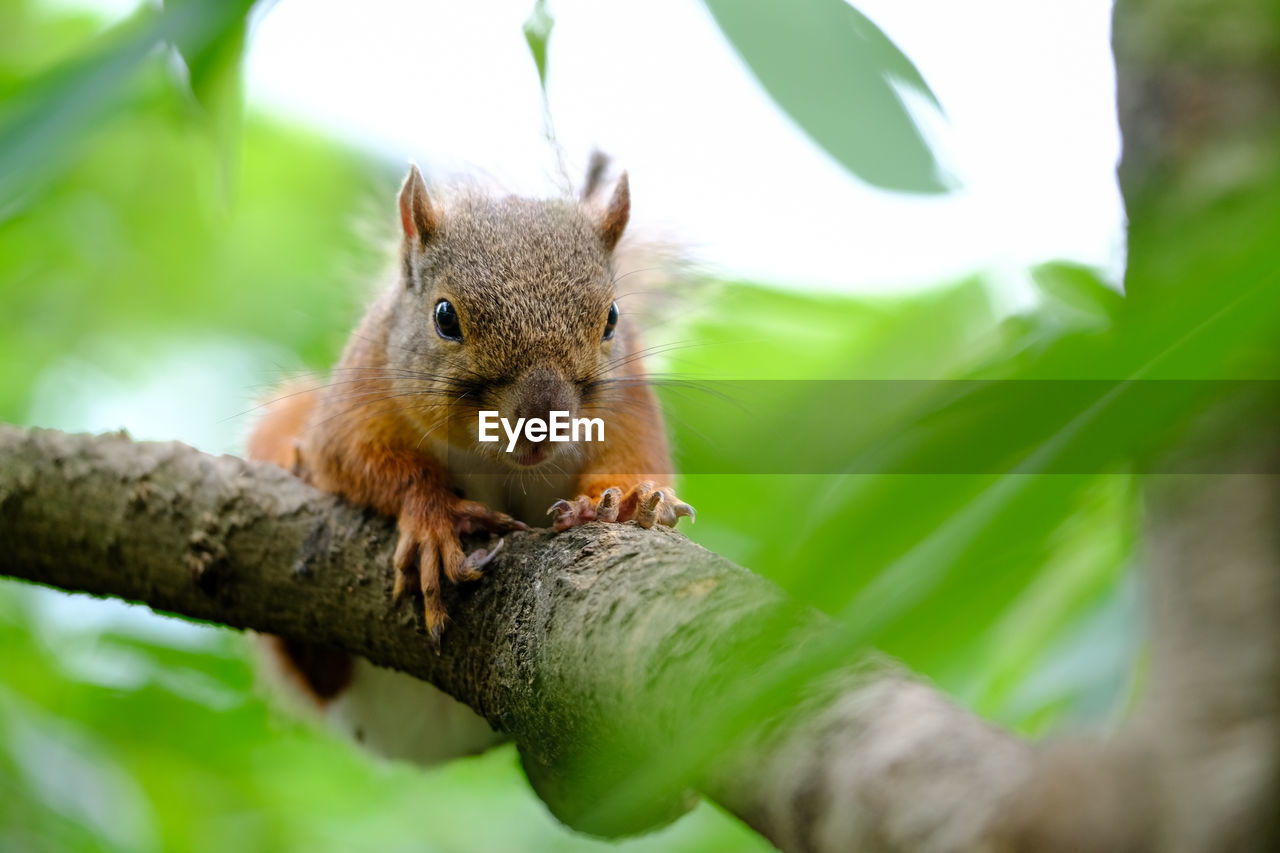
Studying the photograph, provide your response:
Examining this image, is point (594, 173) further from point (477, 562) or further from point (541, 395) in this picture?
point (477, 562)

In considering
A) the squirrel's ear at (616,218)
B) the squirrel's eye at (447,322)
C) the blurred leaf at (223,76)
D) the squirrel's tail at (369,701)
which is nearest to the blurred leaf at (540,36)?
the blurred leaf at (223,76)

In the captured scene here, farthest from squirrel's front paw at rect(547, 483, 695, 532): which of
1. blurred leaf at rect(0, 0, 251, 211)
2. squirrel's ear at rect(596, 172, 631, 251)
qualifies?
blurred leaf at rect(0, 0, 251, 211)

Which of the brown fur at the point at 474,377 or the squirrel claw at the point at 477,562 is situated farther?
the brown fur at the point at 474,377

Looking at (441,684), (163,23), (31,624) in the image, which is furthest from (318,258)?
(163,23)

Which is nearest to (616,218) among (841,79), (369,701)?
(369,701)

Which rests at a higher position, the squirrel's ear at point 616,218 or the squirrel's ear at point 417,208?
the squirrel's ear at point 616,218

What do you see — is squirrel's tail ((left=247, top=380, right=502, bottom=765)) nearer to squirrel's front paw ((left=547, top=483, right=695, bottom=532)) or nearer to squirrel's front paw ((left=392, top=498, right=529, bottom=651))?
squirrel's front paw ((left=392, top=498, right=529, bottom=651))

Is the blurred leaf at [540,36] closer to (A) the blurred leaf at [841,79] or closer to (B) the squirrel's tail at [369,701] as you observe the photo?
(A) the blurred leaf at [841,79]

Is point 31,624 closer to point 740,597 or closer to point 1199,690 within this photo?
point 740,597
